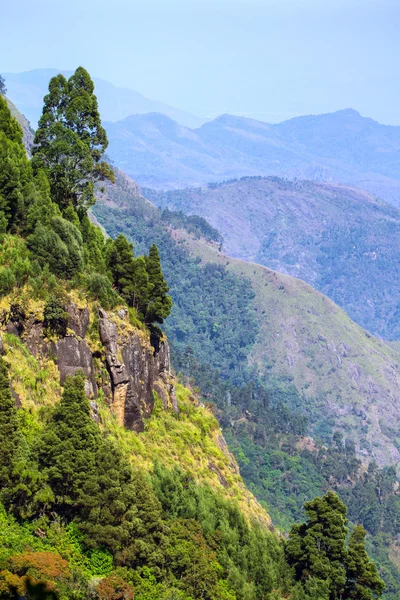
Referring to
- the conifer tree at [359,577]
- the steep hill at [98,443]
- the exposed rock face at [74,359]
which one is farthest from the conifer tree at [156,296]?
the conifer tree at [359,577]

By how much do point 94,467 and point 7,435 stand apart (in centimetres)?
363

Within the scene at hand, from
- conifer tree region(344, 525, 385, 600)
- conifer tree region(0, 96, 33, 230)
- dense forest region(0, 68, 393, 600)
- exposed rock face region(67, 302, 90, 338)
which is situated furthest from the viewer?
conifer tree region(344, 525, 385, 600)

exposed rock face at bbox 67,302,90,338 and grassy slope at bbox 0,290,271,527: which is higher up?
exposed rock face at bbox 67,302,90,338

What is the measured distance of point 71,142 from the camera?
42000mm

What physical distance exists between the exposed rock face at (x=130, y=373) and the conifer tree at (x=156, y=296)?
1.77 meters

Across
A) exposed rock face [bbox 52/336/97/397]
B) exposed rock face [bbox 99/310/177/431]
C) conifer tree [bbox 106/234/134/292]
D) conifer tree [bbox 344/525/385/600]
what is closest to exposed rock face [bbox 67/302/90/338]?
exposed rock face [bbox 52/336/97/397]

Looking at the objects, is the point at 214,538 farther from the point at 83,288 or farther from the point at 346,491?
the point at 346,491

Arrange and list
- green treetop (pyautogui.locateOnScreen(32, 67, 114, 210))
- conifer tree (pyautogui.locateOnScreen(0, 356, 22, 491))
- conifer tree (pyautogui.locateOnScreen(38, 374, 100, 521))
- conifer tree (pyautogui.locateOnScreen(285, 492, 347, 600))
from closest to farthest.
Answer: conifer tree (pyautogui.locateOnScreen(0, 356, 22, 491)) < conifer tree (pyautogui.locateOnScreen(38, 374, 100, 521)) < conifer tree (pyautogui.locateOnScreen(285, 492, 347, 600)) < green treetop (pyautogui.locateOnScreen(32, 67, 114, 210))

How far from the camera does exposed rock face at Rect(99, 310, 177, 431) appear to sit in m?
34.8

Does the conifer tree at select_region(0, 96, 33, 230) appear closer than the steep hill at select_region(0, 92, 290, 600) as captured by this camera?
No

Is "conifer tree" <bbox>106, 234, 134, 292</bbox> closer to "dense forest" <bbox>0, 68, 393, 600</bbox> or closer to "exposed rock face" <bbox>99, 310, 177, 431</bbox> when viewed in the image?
"dense forest" <bbox>0, 68, 393, 600</bbox>

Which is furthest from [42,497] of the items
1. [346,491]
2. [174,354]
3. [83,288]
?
[174,354]

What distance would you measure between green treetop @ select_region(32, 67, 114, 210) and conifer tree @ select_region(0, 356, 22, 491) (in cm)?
1758

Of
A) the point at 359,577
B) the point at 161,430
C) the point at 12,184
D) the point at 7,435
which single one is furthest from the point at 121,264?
the point at 359,577
